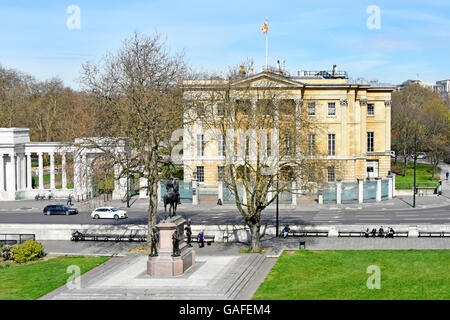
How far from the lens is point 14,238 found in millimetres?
46062

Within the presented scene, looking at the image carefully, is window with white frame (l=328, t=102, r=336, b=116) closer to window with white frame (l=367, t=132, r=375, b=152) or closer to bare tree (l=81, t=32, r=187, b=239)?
window with white frame (l=367, t=132, r=375, b=152)

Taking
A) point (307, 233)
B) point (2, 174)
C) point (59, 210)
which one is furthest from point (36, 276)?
point (2, 174)

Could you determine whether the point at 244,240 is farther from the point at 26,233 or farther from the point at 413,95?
the point at 413,95

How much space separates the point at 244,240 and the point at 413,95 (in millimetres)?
104544

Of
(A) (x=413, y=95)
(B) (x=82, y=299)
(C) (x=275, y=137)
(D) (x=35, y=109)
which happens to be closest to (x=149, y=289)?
(B) (x=82, y=299)

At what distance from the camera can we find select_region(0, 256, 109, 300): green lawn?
1240 inches

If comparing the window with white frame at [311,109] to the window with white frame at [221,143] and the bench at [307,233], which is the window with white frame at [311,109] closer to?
the window with white frame at [221,143]

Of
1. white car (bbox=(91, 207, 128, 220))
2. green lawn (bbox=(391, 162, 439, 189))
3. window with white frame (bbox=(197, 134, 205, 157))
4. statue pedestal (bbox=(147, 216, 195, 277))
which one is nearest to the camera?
statue pedestal (bbox=(147, 216, 195, 277))

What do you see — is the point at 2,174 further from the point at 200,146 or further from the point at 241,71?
the point at 241,71

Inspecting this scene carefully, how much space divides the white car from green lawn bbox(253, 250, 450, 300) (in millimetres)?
21979

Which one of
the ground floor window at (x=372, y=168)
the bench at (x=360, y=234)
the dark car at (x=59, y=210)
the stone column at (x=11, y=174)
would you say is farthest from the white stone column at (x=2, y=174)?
the ground floor window at (x=372, y=168)

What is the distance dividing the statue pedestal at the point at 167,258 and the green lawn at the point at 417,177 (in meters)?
45.6

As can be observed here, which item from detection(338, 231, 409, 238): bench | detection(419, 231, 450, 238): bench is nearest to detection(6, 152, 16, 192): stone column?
detection(338, 231, 409, 238): bench

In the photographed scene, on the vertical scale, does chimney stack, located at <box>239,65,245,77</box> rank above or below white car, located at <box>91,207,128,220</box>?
above
